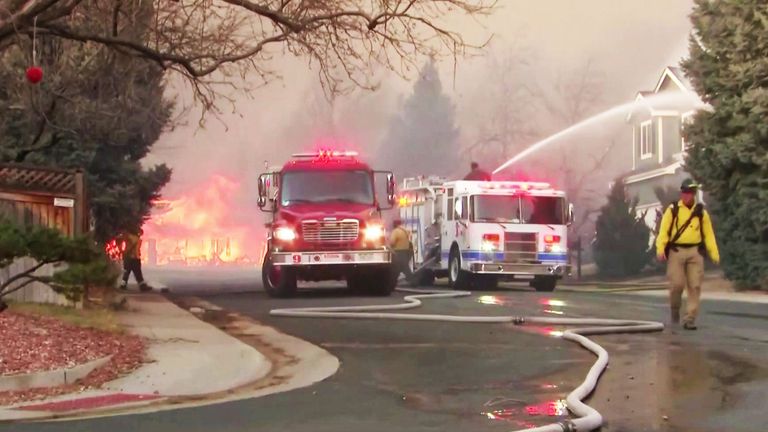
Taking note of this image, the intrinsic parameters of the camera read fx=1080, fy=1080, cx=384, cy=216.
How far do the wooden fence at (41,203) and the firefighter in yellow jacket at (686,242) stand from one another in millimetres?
7316

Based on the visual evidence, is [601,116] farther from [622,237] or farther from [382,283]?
[382,283]

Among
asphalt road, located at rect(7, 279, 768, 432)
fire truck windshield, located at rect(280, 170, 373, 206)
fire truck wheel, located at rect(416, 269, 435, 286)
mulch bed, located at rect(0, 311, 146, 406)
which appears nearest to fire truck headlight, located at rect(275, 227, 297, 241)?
fire truck windshield, located at rect(280, 170, 373, 206)

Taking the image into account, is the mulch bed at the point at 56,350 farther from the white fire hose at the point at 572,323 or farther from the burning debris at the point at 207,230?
the burning debris at the point at 207,230

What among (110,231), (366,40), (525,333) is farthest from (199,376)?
(110,231)

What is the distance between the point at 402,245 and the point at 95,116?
10.2 m

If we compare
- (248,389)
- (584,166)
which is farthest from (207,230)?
(248,389)

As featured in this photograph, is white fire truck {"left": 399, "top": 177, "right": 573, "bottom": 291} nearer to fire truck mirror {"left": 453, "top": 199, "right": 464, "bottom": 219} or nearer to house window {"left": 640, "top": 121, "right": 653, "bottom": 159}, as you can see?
fire truck mirror {"left": 453, "top": 199, "right": 464, "bottom": 219}

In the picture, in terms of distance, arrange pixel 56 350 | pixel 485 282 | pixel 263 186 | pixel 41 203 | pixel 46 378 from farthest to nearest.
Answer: pixel 485 282 → pixel 263 186 → pixel 41 203 → pixel 56 350 → pixel 46 378

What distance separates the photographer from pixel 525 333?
11875 mm

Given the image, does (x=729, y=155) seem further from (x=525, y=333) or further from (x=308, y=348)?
(x=308, y=348)

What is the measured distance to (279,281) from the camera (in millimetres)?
19141

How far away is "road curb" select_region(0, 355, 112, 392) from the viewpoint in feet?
26.7

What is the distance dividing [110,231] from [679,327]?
1380cm

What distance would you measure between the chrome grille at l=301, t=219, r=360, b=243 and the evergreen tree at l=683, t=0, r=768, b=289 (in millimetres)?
8562
